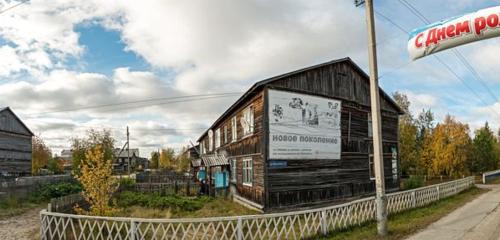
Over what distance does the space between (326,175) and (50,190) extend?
20651mm

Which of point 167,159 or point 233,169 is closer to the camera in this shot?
point 233,169

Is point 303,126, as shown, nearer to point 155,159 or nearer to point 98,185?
point 98,185

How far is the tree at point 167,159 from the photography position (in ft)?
286

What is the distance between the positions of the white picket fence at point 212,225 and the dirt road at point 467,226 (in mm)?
2299

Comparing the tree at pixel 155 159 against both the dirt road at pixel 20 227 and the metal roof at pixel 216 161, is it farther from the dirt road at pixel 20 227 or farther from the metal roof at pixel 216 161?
the dirt road at pixel 20 227

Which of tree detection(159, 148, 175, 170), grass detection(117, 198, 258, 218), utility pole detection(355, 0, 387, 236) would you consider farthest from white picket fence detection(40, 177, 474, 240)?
tree detection(159, 148, 175, 170)

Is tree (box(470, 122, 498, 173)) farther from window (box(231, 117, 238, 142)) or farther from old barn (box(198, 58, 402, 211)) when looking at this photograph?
window (box(231, 117, 238, 142))

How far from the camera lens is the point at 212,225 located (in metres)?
10.0

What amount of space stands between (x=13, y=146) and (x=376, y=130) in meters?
34.7

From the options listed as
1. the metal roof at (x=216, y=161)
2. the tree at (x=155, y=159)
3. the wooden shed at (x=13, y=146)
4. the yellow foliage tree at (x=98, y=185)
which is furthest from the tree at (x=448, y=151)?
the tree at (x=155, y=159)

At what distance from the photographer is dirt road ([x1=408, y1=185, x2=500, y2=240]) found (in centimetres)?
1090

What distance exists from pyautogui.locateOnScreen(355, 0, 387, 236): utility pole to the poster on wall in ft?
20.8

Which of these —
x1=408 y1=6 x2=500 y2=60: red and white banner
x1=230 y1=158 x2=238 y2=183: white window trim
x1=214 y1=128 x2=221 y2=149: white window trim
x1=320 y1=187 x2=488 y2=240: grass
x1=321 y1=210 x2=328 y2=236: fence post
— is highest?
x1=408 y1=6 x2=500 y2=60: red and white banner

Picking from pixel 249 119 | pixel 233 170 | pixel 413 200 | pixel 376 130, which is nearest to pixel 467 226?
pixel 413 200
